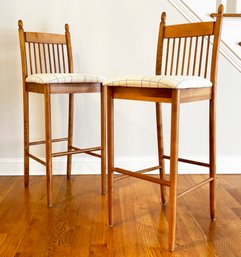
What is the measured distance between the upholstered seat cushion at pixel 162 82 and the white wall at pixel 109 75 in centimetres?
83

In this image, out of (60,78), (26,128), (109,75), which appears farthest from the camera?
(109,75)

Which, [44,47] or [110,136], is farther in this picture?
[44,47]

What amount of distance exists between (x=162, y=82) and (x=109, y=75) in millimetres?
1000

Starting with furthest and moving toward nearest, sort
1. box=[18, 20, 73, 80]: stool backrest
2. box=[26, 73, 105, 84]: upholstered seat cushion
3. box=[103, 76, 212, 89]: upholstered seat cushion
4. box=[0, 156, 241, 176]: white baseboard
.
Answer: box=[0, 156, 241, 176]: white baseboard
box=[18, 20, 73, 80]: stool backrest
box=[26, 73, 105, 84]: upholstered seat cushion
box=[103, 76, 212, 89]: upholstered seat cushion

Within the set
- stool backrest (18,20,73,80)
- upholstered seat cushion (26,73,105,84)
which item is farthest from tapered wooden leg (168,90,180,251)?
stool backrest (18,20,73,80)

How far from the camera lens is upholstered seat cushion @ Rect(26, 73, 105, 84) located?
5.40ft

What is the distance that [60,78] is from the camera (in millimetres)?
1671

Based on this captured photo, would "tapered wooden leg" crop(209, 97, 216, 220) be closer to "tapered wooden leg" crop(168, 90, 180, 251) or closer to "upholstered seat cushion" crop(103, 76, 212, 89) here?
"upholstered seat cushion" crop(103, 76, 212, 89)

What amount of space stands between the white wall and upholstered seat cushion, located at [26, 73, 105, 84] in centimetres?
41

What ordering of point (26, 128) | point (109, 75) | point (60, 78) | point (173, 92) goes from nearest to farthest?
point (173, 92) < point (60, 78) < point (26, 128) < point (109, 75)

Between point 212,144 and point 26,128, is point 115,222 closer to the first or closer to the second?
point 212,144

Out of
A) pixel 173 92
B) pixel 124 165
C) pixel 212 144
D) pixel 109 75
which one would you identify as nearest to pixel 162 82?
pixel 173 92

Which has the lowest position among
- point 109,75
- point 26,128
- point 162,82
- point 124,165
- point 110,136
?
point 124,165

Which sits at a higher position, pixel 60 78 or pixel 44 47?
pixel 44 47
